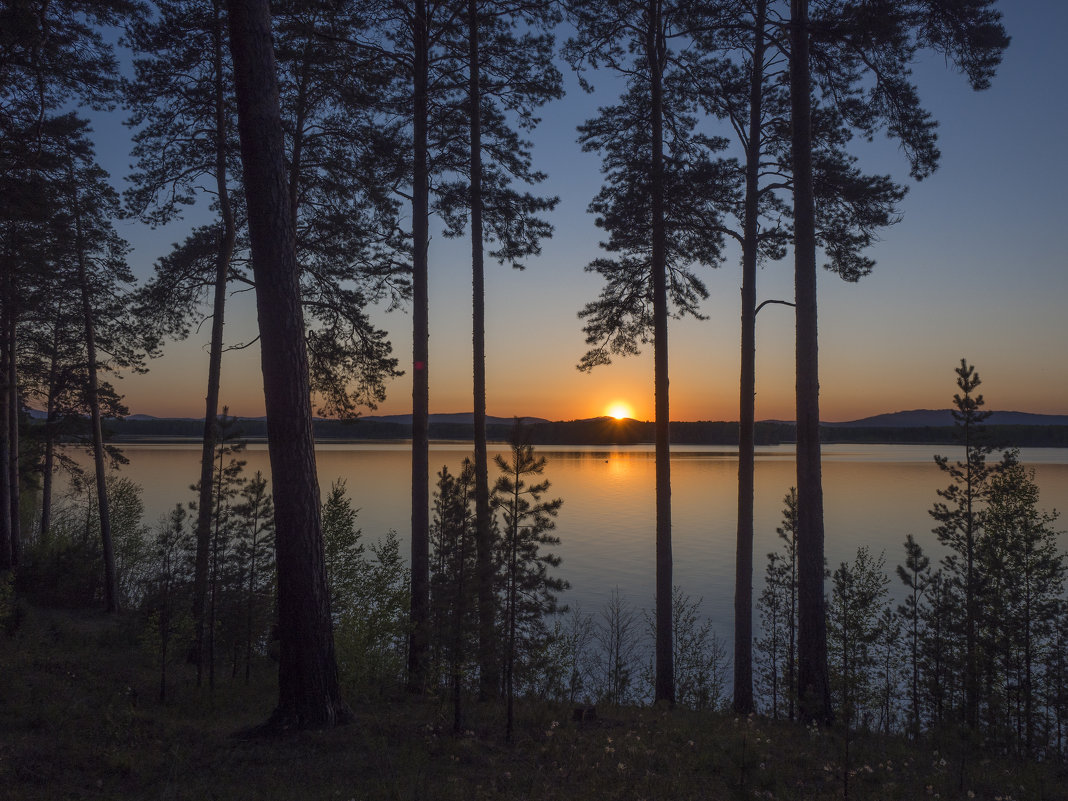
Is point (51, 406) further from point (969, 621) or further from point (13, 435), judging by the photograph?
point (969, 621)

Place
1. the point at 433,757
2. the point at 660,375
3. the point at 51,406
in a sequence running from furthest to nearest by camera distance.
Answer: the point at 51,406, the point at 660,375, the point at 433,757

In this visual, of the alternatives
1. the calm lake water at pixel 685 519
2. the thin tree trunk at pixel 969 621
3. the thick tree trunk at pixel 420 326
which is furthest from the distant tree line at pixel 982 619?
the thick tree trunk at pixel 420 326

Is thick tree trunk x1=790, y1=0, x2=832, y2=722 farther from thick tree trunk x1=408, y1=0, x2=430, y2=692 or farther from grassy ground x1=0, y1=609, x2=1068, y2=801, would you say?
thick tree trunk x1=408, y1=0, x2=430, y2=692

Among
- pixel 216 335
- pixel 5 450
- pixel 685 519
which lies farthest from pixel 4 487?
pixel 685 519

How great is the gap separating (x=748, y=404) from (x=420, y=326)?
675cm

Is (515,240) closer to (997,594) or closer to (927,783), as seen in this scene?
(927,783)

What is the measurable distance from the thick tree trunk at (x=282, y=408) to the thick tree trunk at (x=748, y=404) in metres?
8.28

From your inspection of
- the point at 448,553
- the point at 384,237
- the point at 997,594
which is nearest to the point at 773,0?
the point at 384,237

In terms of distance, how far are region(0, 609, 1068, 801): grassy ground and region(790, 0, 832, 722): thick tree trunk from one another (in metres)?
0.93

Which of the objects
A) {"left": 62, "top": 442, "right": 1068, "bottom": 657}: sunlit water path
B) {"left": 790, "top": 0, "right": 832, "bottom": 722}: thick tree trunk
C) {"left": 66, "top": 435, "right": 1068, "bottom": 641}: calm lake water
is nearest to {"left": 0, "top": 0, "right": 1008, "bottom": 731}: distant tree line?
{"left": 790, "top": 0, "right": 832, "bottom": 722}: thick tree trunk

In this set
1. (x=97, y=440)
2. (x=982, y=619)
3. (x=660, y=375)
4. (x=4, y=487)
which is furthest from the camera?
(x=97, y=440)

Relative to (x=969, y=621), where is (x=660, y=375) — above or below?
above

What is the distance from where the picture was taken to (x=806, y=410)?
9094mm

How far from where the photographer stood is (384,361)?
12.8m
